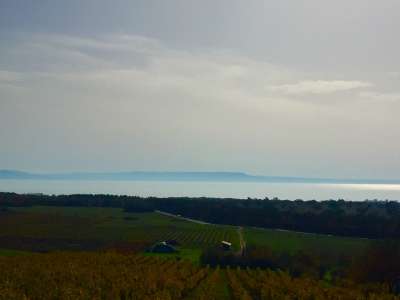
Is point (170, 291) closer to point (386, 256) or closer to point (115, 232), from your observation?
point (386, 256)

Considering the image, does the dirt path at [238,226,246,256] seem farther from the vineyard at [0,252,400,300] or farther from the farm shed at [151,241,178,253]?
the vineyard at [0,252,400,300]

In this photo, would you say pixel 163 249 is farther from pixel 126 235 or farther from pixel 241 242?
pixel 126 235

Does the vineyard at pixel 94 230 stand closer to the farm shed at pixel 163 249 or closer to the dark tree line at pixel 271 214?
the farm shed at pixel 163 249

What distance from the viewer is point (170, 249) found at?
78750 mm

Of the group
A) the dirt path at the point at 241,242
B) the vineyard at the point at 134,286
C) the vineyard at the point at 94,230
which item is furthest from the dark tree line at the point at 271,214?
the vineyard at the point at 134,286

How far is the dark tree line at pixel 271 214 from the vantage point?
112 m

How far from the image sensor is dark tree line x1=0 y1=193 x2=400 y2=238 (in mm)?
112438

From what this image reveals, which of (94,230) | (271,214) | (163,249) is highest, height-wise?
(271,214)

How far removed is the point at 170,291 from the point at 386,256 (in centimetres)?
3335

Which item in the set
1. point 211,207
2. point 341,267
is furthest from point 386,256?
point 211,207

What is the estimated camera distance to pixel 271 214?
130000mm

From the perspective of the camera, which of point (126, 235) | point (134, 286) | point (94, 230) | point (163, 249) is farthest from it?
point (94, 230)

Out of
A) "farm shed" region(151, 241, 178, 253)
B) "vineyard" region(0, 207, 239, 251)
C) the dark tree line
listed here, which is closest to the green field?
"vineyard" region(0, 207, 239, 251)

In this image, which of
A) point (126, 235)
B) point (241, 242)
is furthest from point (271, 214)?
point (126, 235)
